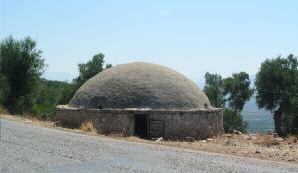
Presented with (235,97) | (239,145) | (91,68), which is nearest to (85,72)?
(91,68)

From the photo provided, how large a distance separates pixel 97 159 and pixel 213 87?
3982 centimetres

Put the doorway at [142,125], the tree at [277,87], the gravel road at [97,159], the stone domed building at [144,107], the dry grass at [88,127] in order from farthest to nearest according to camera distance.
Answer: 1. the tree at [277,87]
2. the doorway at [142,125]
3. the stone domed building at [144,107]
4. the dry grass at [88,127]
5. the gravel road at [97,159]

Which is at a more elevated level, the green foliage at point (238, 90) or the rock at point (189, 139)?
the green foliage at point (238, 90)

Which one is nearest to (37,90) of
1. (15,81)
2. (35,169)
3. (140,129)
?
(15,81)

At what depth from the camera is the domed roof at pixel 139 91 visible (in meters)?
23.8

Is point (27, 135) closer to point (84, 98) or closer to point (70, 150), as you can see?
point (70, 150)

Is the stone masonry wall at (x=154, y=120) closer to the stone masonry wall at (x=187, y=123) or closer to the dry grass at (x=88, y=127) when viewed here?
the stone masonry wall at (x=187, y=123)

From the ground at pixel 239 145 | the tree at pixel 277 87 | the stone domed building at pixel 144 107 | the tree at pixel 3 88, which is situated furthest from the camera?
the tree at pixel 277 87

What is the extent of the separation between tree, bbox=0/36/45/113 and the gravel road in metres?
17.8

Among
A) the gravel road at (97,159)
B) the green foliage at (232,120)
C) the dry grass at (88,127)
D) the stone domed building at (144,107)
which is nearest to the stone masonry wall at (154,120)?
the stone domed building at (144,107)

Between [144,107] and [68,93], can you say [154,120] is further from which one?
[68,93]

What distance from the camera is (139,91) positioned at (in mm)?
24156

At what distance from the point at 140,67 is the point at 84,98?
3969 millimetres

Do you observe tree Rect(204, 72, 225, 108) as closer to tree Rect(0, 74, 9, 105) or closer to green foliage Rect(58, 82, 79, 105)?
green foliage Rect(58, 82, 79, 105)
